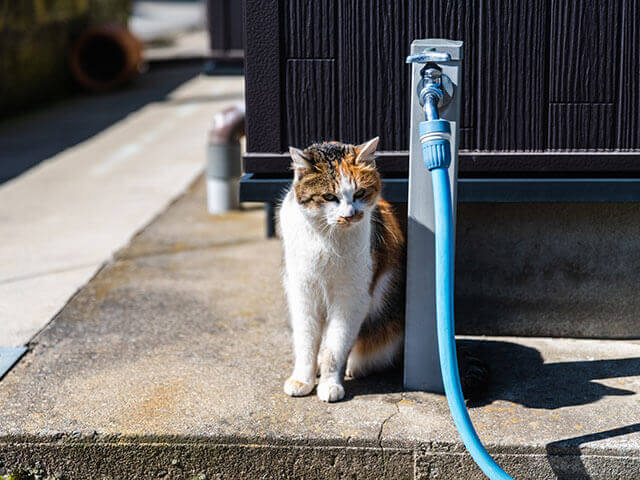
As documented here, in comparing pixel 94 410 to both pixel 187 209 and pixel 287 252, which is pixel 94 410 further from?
pixel 187 209

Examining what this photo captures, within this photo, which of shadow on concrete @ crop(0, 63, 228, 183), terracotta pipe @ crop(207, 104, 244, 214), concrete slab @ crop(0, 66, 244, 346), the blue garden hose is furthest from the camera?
shadow on concrete @ crop(0, 63, 228, 183)

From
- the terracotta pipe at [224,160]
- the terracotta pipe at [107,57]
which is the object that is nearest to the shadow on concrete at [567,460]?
the terracotta pipe at [224,160]

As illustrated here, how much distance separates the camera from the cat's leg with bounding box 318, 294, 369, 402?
321 cm

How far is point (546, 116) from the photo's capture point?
355cm

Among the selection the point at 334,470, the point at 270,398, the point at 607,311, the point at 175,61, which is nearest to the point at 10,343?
the point at 270,398

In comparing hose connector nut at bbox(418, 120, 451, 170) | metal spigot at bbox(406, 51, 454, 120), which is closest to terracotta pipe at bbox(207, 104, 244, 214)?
metal spigot at bbox(406, 51, 454, 120)

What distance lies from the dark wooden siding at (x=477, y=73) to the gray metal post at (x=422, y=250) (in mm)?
512

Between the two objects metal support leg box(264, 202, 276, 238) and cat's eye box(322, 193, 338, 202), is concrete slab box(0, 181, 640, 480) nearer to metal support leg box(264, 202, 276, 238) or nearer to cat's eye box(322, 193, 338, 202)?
cat's eye box(322, 193, 338, 202)

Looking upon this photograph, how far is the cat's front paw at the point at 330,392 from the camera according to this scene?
3201 mm

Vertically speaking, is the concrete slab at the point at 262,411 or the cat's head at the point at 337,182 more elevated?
the cat's head at the point at 337,182

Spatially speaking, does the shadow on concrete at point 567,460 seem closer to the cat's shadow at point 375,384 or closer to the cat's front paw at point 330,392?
the cat's shadow at point 375,384

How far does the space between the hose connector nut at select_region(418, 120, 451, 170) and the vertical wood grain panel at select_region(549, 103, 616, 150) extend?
0.94m

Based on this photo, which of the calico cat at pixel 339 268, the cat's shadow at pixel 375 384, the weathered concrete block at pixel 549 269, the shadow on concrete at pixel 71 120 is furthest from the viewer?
the shadow on concrete at pixel 71 120

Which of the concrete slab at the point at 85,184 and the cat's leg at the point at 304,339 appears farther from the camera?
the concrete slab at the point at 85,184
